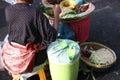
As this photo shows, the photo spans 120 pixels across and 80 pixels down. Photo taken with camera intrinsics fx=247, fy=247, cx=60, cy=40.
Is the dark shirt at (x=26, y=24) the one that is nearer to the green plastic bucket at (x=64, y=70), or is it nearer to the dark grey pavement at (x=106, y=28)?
the green plastic bucket at (x=64, y=70)

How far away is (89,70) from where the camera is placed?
9.72 ft

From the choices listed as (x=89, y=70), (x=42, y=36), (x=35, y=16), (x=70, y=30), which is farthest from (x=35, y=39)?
(x=89, y=70)

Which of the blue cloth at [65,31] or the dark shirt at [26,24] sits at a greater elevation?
the dark shirt at [26,24]

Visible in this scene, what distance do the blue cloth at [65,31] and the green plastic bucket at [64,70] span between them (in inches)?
19.0

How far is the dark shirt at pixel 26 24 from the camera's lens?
7.72 ft

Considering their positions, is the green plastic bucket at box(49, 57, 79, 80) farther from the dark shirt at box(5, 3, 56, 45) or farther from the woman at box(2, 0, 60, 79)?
the dark shirt at box(5, 3, 56, 45)

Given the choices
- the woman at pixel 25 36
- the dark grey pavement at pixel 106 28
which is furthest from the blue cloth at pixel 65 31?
the dark grey pavement at pixel 106 28

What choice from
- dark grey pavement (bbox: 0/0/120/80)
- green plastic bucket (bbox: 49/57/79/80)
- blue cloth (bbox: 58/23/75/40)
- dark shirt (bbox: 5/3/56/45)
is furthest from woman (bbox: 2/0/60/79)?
dark grey pavement (bbox: 0/0/120/80)

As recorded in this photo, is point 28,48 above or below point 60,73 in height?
above

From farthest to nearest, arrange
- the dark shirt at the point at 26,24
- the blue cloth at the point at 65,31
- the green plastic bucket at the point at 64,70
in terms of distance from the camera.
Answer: the blue cloth at the point at 65,31 → the green plastic bucket at the point at 64,70 → the dark shirt at the point at 26,24

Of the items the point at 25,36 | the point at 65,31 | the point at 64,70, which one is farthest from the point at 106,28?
the point at 25,36

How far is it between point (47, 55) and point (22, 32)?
0.40 metres

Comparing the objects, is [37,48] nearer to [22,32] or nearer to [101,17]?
[22,32]

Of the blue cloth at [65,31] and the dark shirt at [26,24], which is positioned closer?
the dark shirt at [26,24]
